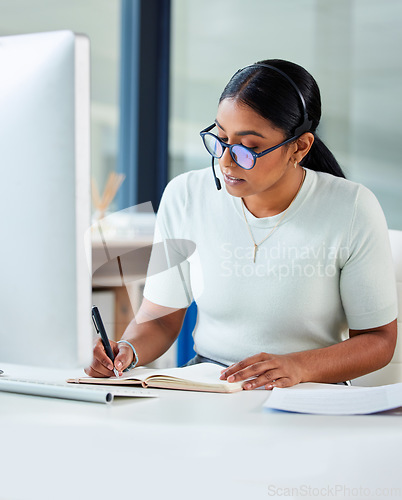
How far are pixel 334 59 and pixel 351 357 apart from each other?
224 cm

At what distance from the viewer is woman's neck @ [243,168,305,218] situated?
1.46 meters

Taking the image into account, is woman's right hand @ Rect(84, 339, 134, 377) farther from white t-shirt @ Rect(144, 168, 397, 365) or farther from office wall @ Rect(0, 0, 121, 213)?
office wall @ Rect(0, 0, 121, 213)

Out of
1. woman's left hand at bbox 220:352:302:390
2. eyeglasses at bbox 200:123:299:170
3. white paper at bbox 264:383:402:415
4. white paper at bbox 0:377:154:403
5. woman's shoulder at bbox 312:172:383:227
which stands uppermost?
eyeglasses at bbox 200:123:299:170

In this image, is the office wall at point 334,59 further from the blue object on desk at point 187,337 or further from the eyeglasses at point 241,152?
the eyeglasses at point 241,152

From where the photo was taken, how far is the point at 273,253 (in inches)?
56.3

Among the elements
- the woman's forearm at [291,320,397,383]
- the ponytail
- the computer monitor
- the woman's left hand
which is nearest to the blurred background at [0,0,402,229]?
the ponytail

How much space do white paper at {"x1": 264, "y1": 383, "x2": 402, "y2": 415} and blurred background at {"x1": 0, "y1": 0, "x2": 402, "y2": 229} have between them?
6.91ft

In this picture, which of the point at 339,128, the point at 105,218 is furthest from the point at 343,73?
the point at 105,218

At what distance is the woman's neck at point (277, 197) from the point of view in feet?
4.79

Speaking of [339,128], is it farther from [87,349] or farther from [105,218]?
[87,349]

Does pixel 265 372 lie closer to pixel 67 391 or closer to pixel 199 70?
pixel 67 391

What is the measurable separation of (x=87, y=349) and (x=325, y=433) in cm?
29

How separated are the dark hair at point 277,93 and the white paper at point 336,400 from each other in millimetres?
582

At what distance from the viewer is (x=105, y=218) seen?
326 centimetres
